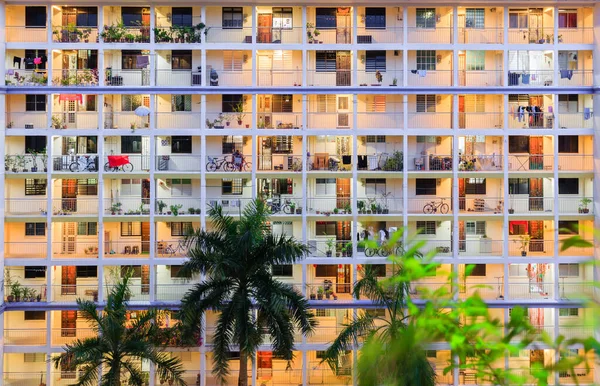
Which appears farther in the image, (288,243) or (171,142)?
Result: (171,142)

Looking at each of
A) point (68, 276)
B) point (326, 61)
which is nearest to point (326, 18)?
point (326, 61)

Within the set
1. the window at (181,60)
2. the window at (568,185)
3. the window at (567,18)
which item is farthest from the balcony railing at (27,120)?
the window at (567,18)

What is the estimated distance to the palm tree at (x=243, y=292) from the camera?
2344 centimetres

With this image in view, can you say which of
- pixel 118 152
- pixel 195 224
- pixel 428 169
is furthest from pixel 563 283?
pixel 118 152

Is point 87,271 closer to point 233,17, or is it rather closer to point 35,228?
point 35,228

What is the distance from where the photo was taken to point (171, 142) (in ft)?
106

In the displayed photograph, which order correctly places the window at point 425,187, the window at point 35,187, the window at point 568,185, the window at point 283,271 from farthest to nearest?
the window at point 283,271, the window at point 425,187, the window at point 568,185, the window at point 35,187

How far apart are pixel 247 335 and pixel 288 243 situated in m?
3.45

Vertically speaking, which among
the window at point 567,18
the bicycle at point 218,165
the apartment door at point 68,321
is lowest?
the apartment door at point 68,321

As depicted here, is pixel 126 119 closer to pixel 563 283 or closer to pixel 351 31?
pixel 351 31

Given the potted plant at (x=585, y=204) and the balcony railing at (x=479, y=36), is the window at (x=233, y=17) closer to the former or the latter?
the balcony railing at (x=479, y=36)

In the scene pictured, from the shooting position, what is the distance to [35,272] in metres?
32.0

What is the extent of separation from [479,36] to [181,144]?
46.8 feet

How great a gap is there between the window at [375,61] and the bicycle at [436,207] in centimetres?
646
